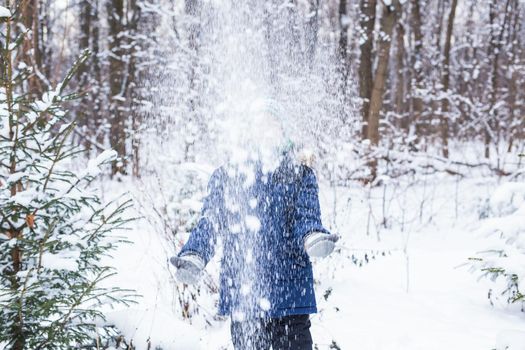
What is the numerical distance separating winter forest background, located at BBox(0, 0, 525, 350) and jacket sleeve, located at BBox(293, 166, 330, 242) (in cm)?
11

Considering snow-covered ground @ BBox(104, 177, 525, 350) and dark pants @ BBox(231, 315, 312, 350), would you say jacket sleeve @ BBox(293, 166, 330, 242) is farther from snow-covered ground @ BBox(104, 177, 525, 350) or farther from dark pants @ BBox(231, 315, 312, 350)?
snow-covered ground @ BBox(104, 177, 525, 350)

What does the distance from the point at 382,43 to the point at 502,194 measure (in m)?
7.52

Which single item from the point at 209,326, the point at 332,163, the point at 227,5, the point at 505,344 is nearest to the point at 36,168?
the point at 209,326

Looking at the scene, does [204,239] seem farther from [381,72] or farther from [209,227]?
[381,72]

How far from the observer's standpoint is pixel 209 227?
8.01 feet

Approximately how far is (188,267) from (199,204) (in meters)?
2.32

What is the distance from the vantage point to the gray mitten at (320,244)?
6.40 ft

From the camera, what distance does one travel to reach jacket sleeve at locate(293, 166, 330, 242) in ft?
7.00

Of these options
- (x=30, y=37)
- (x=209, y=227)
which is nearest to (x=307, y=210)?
(x=209, y=227)

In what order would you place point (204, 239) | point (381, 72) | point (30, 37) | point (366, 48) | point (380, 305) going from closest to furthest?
1. point (204, 239)
2. point (30, 37)
3. point (380, 305)
4. point (381, 72)
5. point (366, 48)

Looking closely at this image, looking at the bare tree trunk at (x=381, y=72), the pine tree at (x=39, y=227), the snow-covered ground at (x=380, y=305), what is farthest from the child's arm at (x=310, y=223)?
the bare tree trunk at (x=381, y=72)

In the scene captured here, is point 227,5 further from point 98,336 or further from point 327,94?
point 98,336

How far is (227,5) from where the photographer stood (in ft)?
23.3

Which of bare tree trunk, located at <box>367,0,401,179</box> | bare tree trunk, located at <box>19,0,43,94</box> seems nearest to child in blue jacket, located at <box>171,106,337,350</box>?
bare tree trunk, located at <box>19,0,43,94</box>
